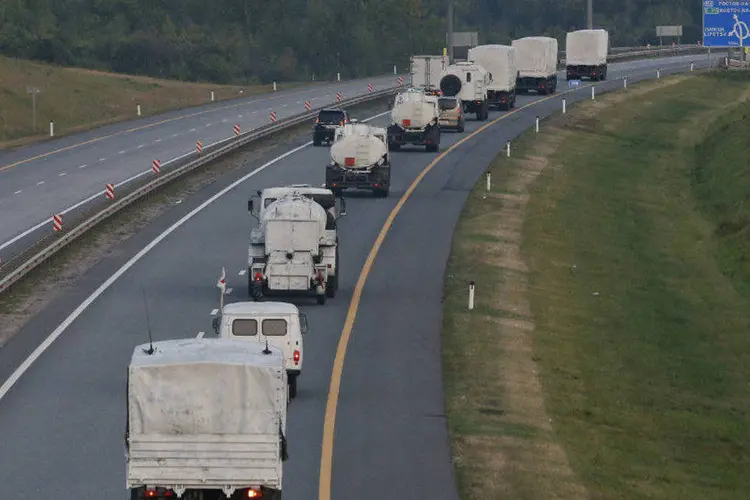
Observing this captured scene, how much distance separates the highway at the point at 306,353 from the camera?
2998 cm

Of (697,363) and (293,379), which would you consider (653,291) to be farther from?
(293,379)

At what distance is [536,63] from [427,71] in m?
13.5

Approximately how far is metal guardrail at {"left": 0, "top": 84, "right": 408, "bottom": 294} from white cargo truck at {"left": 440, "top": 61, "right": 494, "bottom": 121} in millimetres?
7432

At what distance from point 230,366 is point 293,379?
1111cm

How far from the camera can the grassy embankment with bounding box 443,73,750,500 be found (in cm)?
3291

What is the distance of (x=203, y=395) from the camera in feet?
80.2

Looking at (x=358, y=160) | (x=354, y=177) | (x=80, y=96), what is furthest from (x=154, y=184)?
(x=80, y=96)

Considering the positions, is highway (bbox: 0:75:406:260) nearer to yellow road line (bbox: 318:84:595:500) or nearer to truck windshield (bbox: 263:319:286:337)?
yellow road line (bbox: 318:84:595:500)

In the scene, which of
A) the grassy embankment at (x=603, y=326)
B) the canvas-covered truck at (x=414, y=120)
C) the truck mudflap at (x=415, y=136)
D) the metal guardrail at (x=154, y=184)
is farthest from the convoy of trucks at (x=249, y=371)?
the truck mudflap at (x=415, y=136)

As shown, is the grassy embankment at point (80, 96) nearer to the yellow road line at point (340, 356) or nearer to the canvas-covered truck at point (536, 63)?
the canvas-covered truck at point (536, 63)

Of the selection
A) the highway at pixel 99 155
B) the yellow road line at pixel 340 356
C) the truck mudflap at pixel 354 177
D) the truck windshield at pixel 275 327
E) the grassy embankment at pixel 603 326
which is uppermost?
the truck windshield at pixel 275 327

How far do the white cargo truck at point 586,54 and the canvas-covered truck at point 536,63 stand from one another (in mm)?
6308

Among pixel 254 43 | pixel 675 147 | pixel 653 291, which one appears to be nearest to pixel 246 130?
pixel 675 147

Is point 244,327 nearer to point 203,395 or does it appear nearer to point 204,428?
point 203,395
